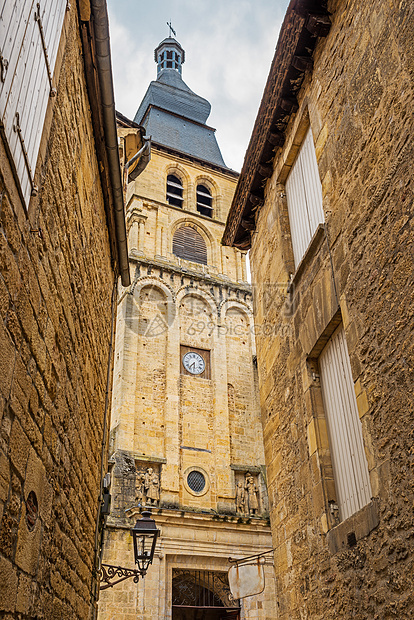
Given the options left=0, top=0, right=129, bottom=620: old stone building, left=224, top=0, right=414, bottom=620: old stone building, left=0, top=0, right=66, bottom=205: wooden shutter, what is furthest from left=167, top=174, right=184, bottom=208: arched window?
left=0, top=0, right=66, bottom=205: wooden shutter

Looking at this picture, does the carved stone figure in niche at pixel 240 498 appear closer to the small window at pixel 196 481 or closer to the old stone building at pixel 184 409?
the old stone building at pixel 184 409

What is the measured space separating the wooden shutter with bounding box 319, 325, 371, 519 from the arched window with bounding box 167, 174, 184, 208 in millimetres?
18465

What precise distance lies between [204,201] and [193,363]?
8498 mm

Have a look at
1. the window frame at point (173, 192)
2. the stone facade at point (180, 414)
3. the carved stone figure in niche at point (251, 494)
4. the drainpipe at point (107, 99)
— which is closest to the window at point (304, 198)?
the drainpipe at point (107, 99)

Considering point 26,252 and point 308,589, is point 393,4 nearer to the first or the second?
point 26,252

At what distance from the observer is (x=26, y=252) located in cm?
293

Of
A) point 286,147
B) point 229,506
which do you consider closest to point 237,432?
point 229,506

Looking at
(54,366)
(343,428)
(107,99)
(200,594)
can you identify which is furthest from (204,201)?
(54,366)

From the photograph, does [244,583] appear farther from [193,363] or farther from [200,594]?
[193,363]

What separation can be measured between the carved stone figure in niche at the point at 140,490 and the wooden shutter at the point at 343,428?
11370 millimetres

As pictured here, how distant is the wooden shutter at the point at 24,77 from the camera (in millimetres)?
2633

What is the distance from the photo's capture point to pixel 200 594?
16.6 metres

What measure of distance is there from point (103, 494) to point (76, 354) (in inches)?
118

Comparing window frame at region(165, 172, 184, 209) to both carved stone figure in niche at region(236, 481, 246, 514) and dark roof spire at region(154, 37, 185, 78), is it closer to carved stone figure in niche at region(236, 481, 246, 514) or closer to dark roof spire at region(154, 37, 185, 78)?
carved stone figure in niche at region(236, 481, 246, 514)
